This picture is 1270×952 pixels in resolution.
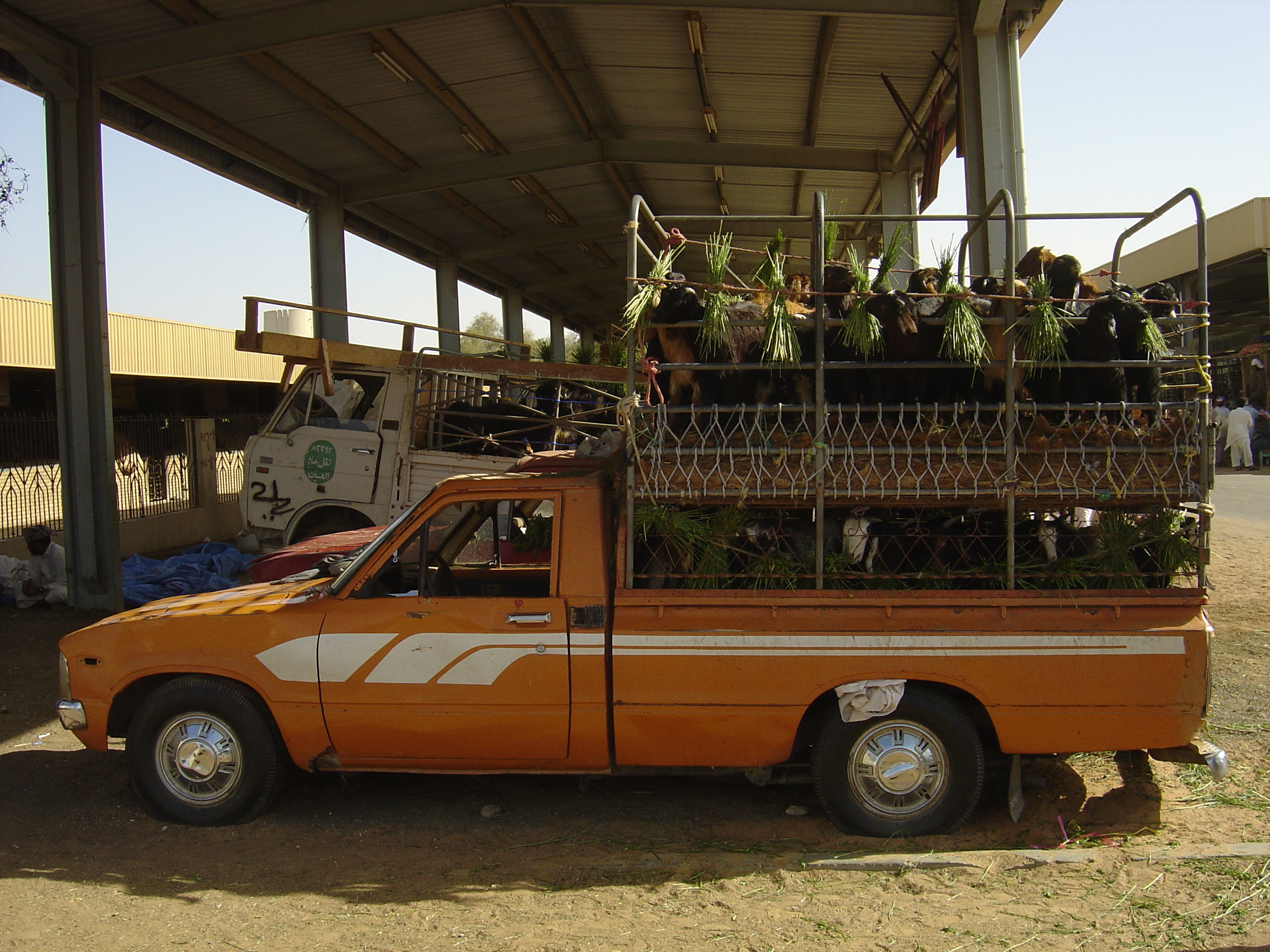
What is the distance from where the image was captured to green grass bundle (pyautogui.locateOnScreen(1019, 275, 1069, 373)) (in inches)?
171

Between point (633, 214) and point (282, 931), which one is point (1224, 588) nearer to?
point (633, 214)

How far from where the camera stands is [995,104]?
920 cm

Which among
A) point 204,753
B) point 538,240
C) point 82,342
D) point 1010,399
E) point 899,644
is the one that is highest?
Result: point 538,240

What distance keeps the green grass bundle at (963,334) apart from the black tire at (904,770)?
1.57m

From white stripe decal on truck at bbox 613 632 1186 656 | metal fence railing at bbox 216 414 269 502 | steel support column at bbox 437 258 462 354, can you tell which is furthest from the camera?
steel support column at bbox 437 258 462 354

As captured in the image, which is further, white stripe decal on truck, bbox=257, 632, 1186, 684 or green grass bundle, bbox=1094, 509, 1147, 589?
green grass bundle, bbox=1094, 509, 1147, 589

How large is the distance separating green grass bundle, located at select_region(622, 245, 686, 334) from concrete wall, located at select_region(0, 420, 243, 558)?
1018 centimetres

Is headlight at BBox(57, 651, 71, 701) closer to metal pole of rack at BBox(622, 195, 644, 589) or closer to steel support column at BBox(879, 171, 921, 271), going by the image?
metal pole of rack at BBox(622, 195, 644, 589)

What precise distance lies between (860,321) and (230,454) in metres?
13.0

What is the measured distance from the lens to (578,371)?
32.6 feet

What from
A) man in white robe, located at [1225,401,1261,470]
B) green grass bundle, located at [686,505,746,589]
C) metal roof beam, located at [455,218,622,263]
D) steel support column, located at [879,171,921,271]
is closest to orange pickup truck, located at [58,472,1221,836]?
green grass bundle, located at [686,505,746,589]

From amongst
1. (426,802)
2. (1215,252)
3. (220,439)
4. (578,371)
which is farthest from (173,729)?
(1215,252)

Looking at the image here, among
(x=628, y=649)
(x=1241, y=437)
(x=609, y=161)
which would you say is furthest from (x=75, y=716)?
(x=1241, y=437)

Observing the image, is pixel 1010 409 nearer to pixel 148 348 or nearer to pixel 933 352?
pixel 933 352
